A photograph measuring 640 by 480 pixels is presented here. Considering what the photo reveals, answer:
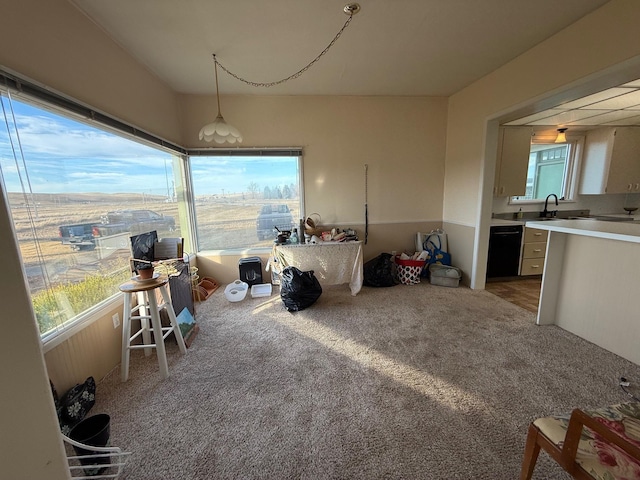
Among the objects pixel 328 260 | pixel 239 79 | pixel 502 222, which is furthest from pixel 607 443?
pixel 239 79

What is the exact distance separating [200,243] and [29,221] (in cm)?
241

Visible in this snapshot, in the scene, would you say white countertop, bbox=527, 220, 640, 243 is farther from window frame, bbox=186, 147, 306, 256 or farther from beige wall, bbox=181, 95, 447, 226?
window frame, bbox=186, 147, 306, 256

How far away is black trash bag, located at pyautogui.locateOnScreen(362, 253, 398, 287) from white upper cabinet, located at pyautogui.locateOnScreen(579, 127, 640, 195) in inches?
140

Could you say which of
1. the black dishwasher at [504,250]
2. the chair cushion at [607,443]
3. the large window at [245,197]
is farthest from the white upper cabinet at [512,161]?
the chair cushion at [607,443]

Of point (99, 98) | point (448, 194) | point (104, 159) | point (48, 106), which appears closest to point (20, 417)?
point (48, 106)

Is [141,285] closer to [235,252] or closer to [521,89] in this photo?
[235,252]

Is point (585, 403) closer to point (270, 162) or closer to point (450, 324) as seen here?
point (450, 324)

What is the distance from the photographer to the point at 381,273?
3719 millimetres

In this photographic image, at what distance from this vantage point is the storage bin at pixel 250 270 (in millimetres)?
3703

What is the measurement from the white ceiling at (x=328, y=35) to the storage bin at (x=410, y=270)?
2.44 m

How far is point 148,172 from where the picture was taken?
9.24 ft

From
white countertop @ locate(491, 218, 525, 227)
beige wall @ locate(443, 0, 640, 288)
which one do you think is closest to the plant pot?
beige wall @ locate(443, 0, 640, 288)

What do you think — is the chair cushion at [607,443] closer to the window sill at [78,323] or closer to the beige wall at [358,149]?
the window sill at [78,323]

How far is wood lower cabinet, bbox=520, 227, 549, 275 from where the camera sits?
3.84 m
